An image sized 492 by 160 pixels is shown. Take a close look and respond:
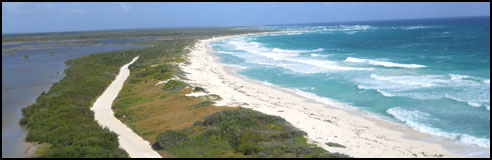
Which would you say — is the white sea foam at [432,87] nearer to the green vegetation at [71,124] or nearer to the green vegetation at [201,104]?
the green vegetation at [201,104]

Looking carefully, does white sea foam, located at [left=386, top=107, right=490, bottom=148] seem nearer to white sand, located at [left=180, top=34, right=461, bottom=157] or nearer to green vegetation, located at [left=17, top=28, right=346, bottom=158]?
white sand, located at [left=180, top=34, right=461, bottom=157]

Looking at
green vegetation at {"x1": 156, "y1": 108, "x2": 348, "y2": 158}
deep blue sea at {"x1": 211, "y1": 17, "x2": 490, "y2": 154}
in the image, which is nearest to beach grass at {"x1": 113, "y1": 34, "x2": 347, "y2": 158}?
green vegetation at {"x1": 156, "y1": 108, "x2": 348, "y2": 158}

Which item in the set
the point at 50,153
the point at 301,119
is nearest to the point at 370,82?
the point at 301,119

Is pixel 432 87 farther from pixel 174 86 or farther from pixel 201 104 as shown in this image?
pixel 174 86

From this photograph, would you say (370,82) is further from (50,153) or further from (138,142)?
(50,153)

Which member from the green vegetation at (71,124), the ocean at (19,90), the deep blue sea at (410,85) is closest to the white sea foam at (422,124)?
the deep blue sea at (410,85)

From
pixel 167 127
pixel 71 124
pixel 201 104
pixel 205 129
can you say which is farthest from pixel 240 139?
pixel 71 124
